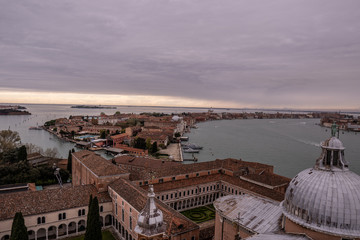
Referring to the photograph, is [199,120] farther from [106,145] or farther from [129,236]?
[129,236]

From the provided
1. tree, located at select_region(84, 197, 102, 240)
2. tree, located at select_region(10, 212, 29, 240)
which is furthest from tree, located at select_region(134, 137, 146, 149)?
tree, located at select_region(10, 212, 29, 240)

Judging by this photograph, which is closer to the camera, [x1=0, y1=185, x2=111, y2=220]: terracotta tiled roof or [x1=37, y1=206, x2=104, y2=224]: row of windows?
[x1=0, y1=185, x2=111, y2=220]: terracotta tiled roof

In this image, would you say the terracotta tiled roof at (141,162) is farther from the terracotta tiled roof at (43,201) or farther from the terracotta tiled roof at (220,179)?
the terracotta tiled roof at (43,201)

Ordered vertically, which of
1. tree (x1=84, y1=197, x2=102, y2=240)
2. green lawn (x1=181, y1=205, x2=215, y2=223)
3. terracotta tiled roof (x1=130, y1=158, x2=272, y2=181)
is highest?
terracotta tiled roof (x1=130, y1=158, x2=272, y2=181)

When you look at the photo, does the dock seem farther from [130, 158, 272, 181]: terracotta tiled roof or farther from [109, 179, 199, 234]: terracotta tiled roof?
[109, 179, 199, 234]: terracotta tiled roof

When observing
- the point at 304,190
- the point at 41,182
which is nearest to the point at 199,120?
the point at 41,182

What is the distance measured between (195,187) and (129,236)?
8.34 m

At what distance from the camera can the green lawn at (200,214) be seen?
2071 cm

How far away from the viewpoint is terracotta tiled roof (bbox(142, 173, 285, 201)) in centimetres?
2011

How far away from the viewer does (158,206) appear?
584 inches

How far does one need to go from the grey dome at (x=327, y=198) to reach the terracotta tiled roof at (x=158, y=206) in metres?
6.09

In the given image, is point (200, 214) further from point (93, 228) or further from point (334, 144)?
point (334, 144)

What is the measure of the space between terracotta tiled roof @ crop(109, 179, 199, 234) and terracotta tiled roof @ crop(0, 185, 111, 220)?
163cm

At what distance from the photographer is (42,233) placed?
17.5 m
